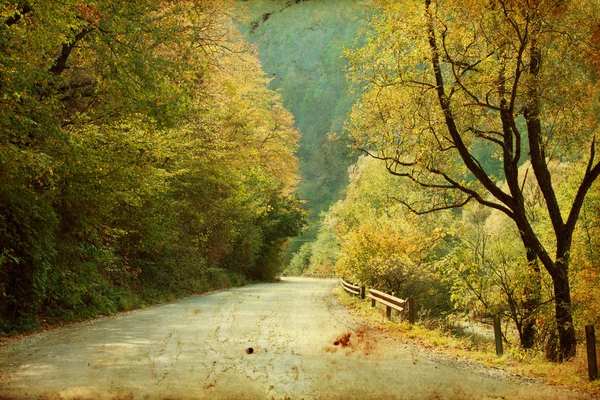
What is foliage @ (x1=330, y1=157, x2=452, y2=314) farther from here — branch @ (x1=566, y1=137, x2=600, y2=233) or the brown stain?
the brown stain

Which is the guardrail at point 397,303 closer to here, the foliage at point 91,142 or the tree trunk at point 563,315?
the tree trunk at point 563,315

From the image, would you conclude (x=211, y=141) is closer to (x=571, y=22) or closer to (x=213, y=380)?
(x=571, y=22)

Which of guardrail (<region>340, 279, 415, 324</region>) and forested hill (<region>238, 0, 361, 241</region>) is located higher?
forested hill (<region>238, 0, 361, 241</region>)

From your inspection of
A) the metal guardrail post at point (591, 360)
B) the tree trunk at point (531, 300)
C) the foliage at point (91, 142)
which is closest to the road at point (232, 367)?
the metal guardrail post at point (591, 360)

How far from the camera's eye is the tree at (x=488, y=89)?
12.5m

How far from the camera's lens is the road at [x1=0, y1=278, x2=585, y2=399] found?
7.29 metres

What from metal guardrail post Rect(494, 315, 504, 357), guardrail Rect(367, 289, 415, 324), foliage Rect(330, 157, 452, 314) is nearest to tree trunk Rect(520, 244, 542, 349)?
metal guardrail post Rect(494, 315, 504, 357)

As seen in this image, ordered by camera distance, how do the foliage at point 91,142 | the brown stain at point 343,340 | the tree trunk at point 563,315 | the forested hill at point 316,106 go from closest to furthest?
the foliage at point 91,142
the brown stain at point 343,340
the tree trunk at point 563,315
the forested hill at point 316,106

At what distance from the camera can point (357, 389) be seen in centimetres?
761

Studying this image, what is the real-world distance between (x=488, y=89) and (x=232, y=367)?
29.3 feet

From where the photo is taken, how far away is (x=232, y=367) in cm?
872

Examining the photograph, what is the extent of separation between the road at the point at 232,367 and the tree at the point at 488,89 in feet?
15.0

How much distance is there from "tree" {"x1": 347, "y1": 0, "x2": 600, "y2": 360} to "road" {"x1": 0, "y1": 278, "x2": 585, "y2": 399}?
458 centimetres

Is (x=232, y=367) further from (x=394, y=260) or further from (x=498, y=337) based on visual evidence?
(x=394, y=260)
